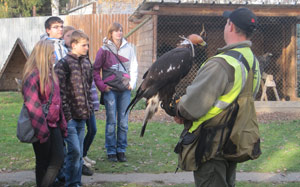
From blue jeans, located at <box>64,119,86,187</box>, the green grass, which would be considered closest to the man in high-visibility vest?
blue jeans, located at <box>64,119,86,187</box>

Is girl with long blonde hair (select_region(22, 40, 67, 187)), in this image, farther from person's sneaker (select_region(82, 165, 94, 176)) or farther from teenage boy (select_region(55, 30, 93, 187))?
person's sneaker (select_region(82, 165, 94, 176))

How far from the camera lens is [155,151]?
721 centimetres

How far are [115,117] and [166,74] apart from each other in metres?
2.12

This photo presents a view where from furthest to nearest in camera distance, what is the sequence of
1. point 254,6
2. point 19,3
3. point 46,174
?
point 19,3 → point 254,6 → point 46,174

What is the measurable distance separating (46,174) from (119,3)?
21.4 meters

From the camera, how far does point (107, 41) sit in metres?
6.25

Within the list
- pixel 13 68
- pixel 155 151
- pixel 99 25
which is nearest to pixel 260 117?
pixel 155 151

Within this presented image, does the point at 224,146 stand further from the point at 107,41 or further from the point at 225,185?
the point at 107,41

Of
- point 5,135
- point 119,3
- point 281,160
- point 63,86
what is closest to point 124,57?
point 63,86

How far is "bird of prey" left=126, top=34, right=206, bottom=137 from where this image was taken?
14.3 ft

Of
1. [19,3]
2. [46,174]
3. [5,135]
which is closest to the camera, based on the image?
[46,174]

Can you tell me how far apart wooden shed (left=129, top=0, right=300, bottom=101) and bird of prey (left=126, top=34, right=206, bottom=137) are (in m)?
6.64

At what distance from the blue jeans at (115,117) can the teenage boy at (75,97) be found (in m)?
1.11

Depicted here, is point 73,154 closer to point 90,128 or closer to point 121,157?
point 90,128
